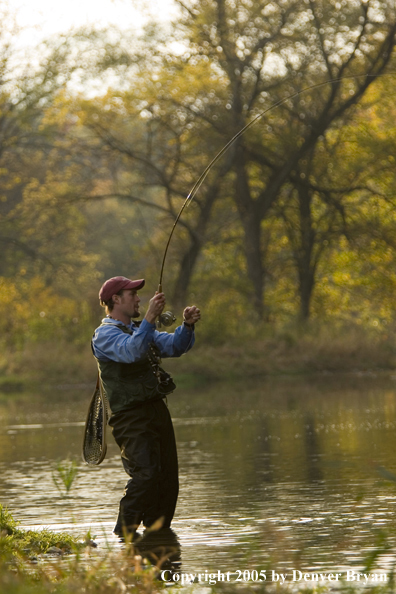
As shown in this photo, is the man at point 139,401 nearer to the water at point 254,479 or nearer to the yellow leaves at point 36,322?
the water at point 254,479

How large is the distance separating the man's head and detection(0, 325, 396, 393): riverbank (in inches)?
861

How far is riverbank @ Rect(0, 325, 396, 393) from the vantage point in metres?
30.4

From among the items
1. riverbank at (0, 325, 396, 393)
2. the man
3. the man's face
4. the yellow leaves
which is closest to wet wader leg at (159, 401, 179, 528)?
the man

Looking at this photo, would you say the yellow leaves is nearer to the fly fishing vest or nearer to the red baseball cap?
the red baseball cap

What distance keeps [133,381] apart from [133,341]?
41cm

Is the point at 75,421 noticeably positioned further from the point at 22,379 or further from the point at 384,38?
the point at 384,38

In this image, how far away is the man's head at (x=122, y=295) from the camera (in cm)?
778

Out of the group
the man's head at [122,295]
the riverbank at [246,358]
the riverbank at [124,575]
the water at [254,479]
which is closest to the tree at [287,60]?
the riverbank at [246,358]

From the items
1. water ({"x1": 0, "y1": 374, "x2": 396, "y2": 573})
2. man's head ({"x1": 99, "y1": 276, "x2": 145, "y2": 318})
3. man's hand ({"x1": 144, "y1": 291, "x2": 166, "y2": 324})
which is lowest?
water ({"x1": 0, "y1": 374, "x2": 396, "y2": 573})

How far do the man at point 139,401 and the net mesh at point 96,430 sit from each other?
0.18m

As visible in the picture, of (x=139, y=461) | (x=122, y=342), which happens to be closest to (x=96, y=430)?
(x=139, y=461)

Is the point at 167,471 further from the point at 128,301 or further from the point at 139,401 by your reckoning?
the point at 128,301

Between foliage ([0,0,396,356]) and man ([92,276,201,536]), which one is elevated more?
foliage ([0,0,396,356])

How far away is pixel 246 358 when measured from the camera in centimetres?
3073
